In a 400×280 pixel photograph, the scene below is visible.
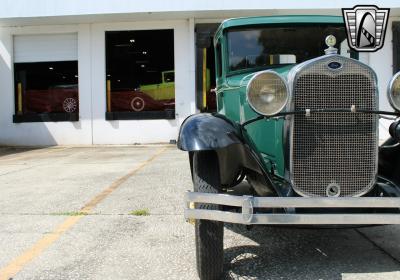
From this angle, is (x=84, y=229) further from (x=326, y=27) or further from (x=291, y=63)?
(x=326, y=27)

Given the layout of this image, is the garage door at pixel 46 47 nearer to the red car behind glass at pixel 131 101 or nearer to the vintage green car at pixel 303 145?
the red car behind glass at pixel 131 101

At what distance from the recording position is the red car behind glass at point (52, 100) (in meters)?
16.5

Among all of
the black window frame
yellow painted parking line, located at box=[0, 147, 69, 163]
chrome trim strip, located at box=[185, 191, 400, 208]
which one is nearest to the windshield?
chrome trim strip, located at box=[185, 191, 400, 208]

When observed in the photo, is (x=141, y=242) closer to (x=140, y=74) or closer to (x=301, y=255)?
(x=301, y=255)

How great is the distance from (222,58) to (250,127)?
1.11m

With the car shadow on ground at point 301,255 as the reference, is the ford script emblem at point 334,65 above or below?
above

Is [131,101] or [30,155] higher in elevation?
[131,101]

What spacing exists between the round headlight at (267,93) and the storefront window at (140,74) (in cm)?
1240

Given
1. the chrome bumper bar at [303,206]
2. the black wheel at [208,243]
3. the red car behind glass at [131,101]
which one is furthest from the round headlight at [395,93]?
the red car behind glass at [131,101]

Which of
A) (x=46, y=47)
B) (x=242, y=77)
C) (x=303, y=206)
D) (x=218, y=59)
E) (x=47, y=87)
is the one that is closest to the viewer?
(x=303, y=206)

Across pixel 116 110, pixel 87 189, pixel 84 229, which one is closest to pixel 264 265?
pixel 84 229

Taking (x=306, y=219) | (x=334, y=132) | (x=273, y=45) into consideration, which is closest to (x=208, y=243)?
(x=306, y=219)

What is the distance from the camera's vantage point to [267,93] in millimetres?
3709

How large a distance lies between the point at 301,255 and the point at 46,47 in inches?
558
